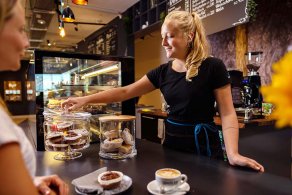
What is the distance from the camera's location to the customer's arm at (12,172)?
0.41m

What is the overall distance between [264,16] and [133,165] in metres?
2.77

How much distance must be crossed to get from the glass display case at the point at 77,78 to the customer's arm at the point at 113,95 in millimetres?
124

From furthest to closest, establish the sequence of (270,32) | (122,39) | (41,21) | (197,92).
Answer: (122,39), (41,21), (270,32), (197,92)

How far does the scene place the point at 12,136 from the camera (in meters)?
0.44

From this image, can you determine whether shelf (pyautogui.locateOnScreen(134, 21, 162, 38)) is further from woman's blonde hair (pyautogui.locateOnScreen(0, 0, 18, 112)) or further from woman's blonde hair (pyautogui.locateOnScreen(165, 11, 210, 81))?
woman's blonde hair (pyautogui.locateOnScreen(0, 0, 18, 112))

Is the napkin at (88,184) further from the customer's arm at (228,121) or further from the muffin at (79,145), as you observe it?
Answer: the customer's arm at (228,121)

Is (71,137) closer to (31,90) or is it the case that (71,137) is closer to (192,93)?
(192,93)

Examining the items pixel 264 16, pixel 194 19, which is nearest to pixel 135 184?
pixel 194 19

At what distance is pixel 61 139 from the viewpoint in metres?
1.20

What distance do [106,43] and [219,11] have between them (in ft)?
12.2

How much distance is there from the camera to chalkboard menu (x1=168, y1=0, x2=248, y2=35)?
281 cm

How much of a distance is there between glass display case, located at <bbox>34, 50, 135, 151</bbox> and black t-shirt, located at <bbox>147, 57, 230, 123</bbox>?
467 mm

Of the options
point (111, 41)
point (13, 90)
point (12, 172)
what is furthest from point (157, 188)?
point (13, 90)

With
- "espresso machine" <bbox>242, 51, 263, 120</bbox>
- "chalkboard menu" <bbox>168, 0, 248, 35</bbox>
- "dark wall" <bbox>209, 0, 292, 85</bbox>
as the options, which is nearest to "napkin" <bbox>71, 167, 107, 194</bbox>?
"espresso machine" <bbox>242, 51, 263, 120</bbox>
